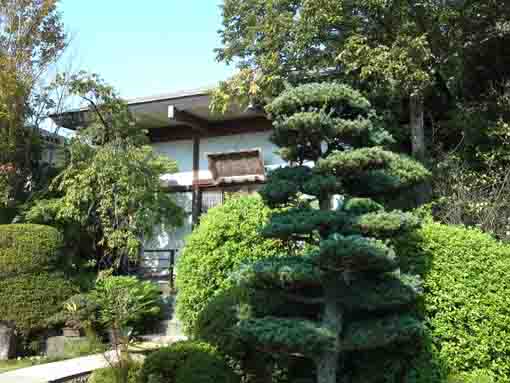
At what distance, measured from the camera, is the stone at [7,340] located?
9391 mm

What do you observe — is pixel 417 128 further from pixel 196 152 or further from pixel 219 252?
pixel 196 152

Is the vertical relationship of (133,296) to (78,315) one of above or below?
above

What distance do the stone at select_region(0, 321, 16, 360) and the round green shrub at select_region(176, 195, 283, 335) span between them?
4017 mm

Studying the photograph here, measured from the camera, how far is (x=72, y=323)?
927 centimetres

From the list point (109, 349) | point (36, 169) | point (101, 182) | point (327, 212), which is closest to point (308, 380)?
point (327, 212)

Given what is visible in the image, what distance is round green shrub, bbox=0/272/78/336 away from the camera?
940cm

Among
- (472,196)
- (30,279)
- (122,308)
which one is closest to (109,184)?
(30,279)

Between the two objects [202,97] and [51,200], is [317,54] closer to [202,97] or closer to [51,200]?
[202,97]

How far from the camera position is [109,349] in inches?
336

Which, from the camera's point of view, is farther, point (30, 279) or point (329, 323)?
point (30, 279)

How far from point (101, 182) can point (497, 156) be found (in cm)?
793

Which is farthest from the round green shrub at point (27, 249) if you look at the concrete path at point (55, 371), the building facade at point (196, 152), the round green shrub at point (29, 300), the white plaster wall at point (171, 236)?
the white plaster wall at point (171, 236)

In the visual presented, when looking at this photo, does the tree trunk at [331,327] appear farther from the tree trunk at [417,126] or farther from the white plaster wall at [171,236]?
the white plaster wall at [171,236]

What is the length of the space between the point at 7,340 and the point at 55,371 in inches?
114
